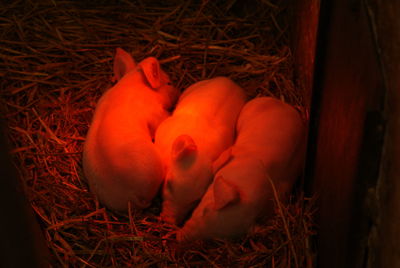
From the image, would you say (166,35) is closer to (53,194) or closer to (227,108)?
(227,108)

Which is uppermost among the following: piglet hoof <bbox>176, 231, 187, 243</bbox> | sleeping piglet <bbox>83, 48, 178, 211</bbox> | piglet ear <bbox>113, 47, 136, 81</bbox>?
piglet ear <bbox>113, 47, 136, 81</bbox>

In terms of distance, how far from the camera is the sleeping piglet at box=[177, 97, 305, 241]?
2.39m

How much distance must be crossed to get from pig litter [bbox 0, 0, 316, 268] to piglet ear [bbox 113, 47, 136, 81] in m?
0.18

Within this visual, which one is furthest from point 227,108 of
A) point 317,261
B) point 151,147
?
point 317,261

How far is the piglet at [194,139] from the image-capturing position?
8.44 ft

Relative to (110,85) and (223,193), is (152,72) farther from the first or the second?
(223,193)

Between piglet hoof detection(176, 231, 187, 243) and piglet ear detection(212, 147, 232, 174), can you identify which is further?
piglet ear detection(212, 147, 232, 174)

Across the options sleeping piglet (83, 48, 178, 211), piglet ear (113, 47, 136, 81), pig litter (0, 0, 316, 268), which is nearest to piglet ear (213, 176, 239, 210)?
pig litter (0, 0, 316, 268)

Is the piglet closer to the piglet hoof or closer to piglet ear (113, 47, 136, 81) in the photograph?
the piglet hoof

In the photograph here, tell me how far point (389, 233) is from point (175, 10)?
2.84 meters

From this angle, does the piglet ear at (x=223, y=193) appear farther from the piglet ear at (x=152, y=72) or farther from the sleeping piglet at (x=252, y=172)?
the piglet ear at (x=152, y=72)

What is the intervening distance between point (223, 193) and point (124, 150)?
64 centimetres

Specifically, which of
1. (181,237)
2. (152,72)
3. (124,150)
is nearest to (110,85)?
(152,72)

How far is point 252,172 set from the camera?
2.50 metres
